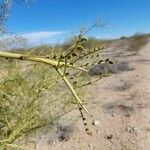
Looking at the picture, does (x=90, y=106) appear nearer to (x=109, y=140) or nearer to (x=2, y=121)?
(x=109, y=140)

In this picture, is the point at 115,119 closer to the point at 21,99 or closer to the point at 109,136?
the point at 109,136

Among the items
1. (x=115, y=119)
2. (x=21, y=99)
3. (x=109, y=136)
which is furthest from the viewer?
(x=115, y=119)

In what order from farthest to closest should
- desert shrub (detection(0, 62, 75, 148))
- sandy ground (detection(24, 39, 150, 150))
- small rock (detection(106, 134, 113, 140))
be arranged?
small rock (detection(106, 134, 113, 140)), sandy ground (detection(24, 39, 150, 150)), desert shrub (detection(0, 62, 75, 148))

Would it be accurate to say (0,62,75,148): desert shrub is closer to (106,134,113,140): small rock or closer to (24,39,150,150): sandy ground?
(24,39,150,150): sandy ground

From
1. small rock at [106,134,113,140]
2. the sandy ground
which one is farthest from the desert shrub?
small rock at [106,134,113,140]

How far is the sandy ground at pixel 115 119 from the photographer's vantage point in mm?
9398

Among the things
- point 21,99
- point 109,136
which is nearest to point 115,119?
point 109,136

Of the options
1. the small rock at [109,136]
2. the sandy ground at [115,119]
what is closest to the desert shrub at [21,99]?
the sandy ground at [115,119]

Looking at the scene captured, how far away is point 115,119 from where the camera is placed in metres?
10.6

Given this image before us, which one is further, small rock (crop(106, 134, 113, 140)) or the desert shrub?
small rock (crop(106, 134, 113, 140))

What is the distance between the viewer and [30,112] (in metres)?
5.45

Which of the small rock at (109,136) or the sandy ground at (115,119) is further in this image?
the small rock at (109,136)

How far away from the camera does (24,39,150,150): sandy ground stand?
9398mm

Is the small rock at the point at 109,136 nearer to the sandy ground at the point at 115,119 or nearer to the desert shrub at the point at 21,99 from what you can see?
the sandy ground at the point at 115,119
